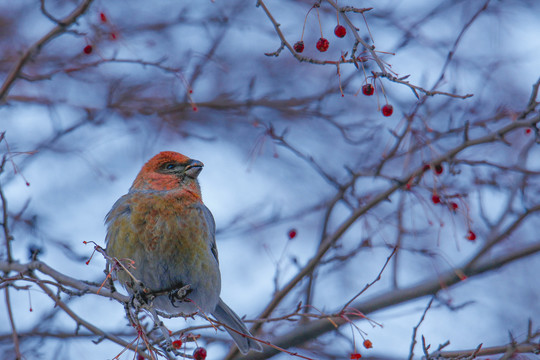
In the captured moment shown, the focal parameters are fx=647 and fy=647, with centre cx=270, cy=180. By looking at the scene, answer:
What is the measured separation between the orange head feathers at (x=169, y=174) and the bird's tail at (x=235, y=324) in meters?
0.98

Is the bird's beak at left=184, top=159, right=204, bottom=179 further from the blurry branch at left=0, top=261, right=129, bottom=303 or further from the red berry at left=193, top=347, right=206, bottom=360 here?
the red berry at left=193, top=347, right=206, bottom=360

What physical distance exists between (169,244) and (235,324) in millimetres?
1106

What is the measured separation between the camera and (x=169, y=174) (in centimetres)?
510

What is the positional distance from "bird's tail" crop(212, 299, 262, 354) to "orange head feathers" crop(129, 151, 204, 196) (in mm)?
975

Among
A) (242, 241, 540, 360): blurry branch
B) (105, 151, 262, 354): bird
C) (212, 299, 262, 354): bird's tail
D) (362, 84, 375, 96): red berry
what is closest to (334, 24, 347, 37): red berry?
(362, 84, 375, 96): red berry

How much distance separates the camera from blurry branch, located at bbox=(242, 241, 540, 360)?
4.84m

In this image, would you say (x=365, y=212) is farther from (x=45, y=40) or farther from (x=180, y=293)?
(x=45, y=40)

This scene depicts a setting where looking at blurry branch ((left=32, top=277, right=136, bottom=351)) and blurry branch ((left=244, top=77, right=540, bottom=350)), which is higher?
blurry branch ((left=244, top=77, right=540, bottom=350))

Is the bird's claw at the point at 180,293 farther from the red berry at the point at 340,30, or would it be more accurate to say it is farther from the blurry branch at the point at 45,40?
the red berry at the point at 340,30

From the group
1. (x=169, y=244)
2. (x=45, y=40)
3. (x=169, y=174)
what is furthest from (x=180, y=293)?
(x=45, y=40)

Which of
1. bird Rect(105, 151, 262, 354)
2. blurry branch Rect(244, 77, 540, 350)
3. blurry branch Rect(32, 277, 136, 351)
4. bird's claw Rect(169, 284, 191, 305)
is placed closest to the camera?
blurry branch Rect(32, 277, 136, 351)

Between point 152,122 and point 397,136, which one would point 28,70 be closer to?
point 152,122

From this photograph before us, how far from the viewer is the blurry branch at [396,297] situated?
4840 millimetres

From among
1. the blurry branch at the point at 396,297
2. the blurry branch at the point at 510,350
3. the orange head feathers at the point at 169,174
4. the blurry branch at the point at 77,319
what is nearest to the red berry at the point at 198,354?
the blurry branch at the point at 77,319
